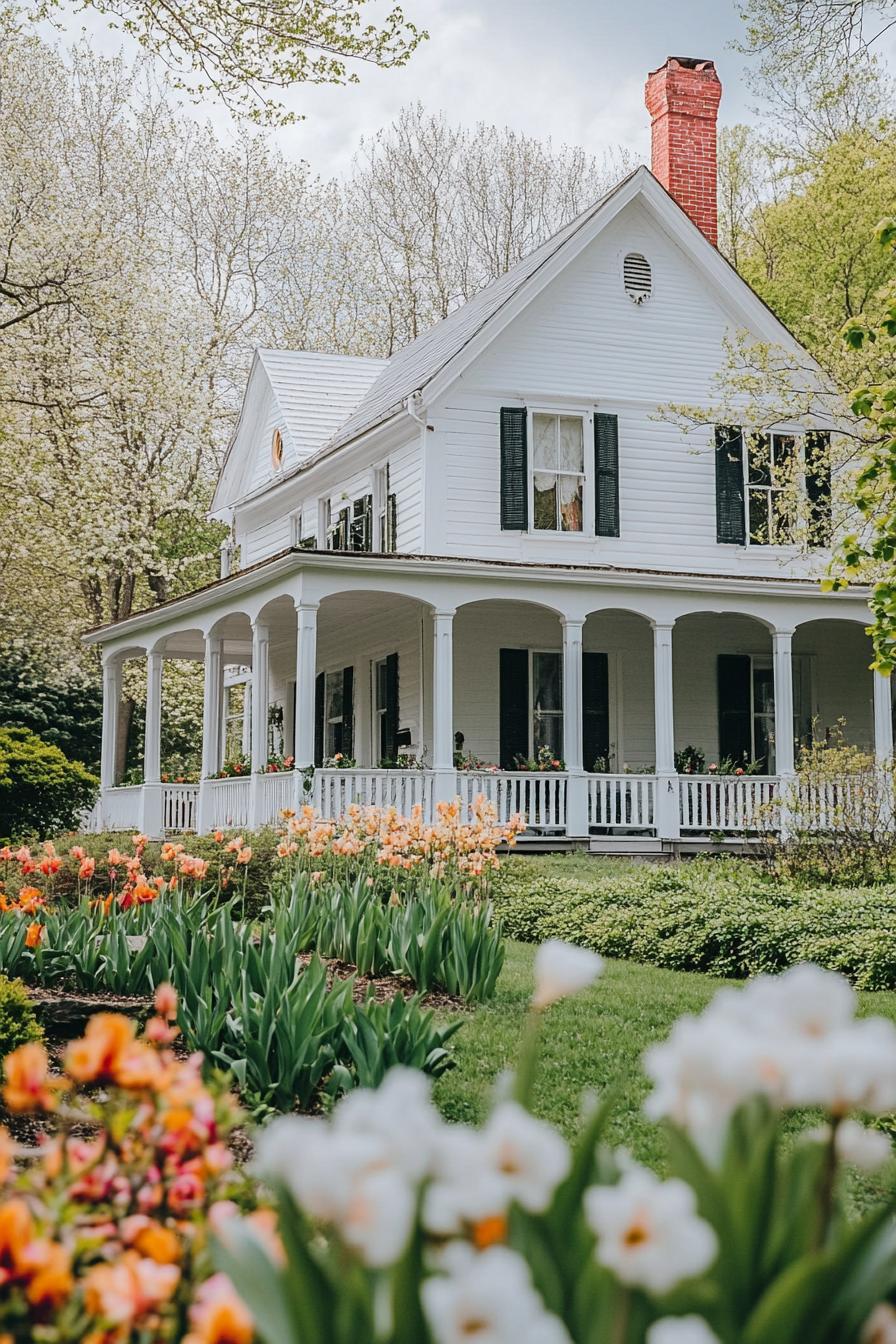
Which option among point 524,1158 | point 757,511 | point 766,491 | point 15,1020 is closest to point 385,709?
point 757,511

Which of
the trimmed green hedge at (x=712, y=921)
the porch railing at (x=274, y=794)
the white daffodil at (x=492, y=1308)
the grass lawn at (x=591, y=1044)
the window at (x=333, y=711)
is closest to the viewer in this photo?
the white daffodil at (x=492, y=1308)

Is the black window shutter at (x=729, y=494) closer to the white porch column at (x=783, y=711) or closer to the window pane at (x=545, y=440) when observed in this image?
the white porch column at (x=783, y=711)

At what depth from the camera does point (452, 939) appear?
791 centimetres

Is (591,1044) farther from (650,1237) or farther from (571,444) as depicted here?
(571,444)

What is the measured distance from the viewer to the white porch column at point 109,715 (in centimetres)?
2344

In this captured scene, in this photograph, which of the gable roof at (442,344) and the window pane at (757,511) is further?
the window pane at (757,511)

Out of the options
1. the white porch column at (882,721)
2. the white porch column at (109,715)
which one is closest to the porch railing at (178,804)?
the white porch column at (109,715)

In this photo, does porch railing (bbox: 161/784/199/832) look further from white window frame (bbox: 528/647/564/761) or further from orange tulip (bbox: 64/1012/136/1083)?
orange tulip (bbox: 64/1012/136/1083)

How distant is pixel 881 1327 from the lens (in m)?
1.68

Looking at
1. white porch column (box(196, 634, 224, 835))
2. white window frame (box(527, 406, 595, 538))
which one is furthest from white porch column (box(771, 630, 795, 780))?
white porch column (box(196, 634, 224, 835))

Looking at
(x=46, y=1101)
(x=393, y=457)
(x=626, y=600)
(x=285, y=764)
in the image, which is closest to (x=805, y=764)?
(x=626, y=600)

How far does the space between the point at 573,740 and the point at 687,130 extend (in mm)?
10992

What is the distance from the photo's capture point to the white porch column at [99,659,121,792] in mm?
23438

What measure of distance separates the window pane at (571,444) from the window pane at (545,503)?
1.22ft
